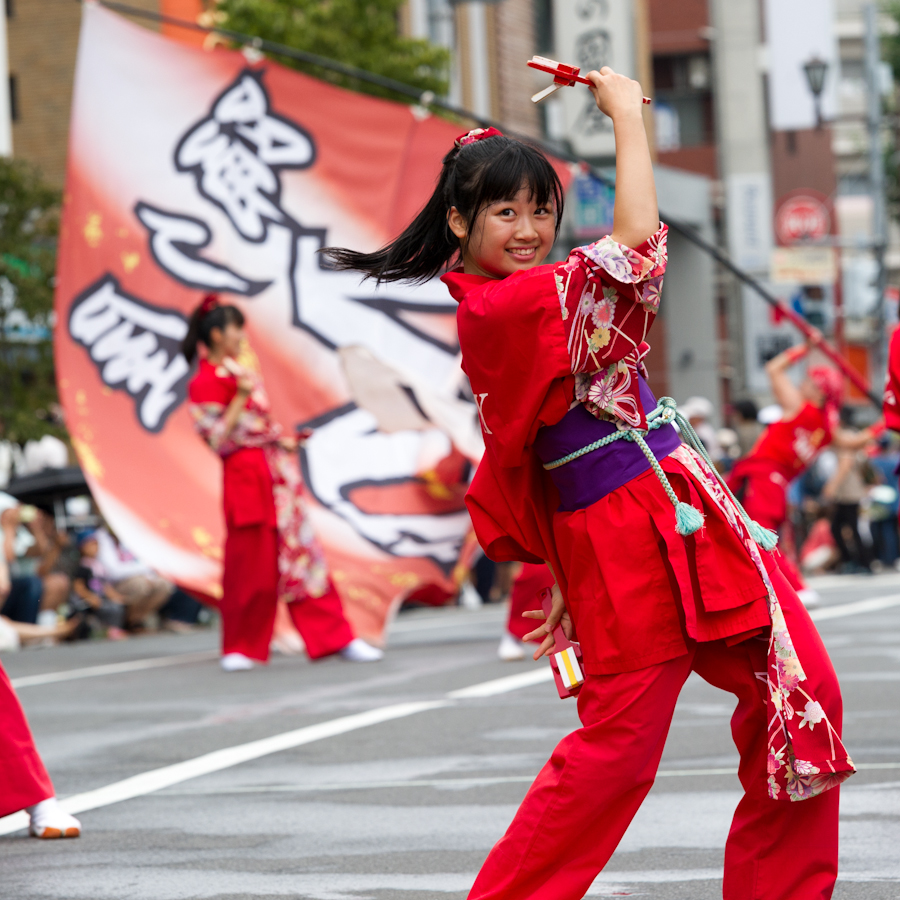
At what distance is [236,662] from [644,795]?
6.61 metres

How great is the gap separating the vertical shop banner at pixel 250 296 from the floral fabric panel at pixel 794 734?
752 cm

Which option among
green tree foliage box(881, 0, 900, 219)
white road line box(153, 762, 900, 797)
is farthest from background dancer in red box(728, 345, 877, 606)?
green tree foliage box(881, 0, 900, 219)

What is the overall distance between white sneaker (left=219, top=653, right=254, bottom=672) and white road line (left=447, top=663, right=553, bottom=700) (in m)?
1.75

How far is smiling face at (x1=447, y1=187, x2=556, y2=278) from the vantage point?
3178mm

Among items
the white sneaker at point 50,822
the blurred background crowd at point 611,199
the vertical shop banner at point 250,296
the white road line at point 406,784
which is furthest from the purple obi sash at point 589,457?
the vertical shop banner at point 250,296

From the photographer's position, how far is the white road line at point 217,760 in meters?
5.43

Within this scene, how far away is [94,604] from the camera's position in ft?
43.0

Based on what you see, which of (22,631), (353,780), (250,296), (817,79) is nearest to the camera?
(353,780)

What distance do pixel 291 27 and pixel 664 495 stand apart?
608 inches

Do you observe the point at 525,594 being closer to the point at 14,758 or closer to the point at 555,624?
the point at 14,758

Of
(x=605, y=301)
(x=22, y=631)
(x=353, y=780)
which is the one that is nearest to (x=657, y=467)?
(x=605, y=301)

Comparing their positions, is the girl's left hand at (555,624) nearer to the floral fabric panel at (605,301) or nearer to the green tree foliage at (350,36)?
the floral fabric panel at (605,301)

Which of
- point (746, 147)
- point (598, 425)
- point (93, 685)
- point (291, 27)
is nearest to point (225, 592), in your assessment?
point (93, 685)

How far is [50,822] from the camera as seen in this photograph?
4797 millimetres
